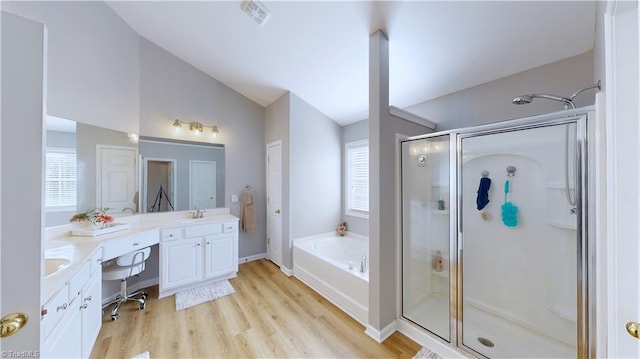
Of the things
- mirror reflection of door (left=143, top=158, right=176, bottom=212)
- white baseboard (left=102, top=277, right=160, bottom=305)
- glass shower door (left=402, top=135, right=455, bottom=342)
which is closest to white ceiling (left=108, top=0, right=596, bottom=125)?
glass shower door (left=402, top=135, right=455, bottom=342)

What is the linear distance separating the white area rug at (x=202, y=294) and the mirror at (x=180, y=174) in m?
1.10

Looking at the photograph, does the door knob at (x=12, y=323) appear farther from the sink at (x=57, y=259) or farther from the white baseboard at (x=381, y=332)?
the white baseboard at (x=381, y=332)

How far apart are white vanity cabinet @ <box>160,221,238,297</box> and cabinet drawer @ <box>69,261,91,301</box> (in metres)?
1.00

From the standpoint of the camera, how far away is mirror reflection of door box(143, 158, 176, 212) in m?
2.80

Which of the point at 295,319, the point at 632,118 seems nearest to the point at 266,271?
the point at 295,319

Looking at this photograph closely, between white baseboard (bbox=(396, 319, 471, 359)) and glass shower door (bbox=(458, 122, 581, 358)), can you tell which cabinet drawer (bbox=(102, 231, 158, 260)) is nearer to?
white baseboard (bbox=(396, 319, 471, 359))

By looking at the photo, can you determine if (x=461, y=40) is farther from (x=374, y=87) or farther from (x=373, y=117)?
(x=373, y=117)

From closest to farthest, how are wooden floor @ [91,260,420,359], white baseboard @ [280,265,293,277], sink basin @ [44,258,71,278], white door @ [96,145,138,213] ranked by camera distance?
sink basin @ [44,258,71,278] < wooden floor @ [91,260,420,359] < white door @ [96,145,138,213] < white baseboard @ [280,265,293,277]

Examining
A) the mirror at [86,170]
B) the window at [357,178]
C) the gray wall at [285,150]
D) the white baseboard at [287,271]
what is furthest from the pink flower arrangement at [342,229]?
the mirror at [86,170]

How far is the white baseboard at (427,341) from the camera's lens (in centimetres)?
166

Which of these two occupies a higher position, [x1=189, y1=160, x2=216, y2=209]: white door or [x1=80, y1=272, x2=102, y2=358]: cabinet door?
[x1=189, y1=160, x2=216, y2=209]: white door

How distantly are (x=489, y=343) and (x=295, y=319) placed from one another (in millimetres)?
1599

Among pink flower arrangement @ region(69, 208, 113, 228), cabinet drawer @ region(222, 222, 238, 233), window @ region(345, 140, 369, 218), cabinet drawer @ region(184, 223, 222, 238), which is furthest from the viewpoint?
window @ region(345, 140, 369, 218)

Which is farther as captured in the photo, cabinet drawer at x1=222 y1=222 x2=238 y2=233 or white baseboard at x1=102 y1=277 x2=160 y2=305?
cabinet drawer at x1=222 y1=222 x2=238 y2=233
